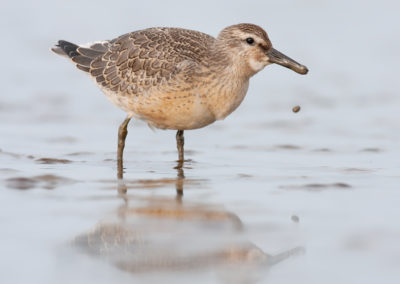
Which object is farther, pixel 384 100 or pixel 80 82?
pixel 80 82

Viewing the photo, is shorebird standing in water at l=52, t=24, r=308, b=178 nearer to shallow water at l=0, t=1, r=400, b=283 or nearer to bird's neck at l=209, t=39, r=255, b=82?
bird's neck at l=209, t=39, r=255, b=82

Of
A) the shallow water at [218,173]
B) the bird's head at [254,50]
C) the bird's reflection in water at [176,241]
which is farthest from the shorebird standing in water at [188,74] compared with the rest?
the bird's reflection in water at [176,241]

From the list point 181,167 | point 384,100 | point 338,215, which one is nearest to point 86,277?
point 338,215

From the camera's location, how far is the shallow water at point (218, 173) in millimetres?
5379

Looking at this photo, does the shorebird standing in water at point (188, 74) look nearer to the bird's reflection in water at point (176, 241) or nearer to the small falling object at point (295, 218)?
the bird's reflection in water at point (176, 241)

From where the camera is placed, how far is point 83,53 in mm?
10117

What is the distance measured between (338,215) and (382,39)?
866cm

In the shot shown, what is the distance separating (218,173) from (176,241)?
2.56 metres

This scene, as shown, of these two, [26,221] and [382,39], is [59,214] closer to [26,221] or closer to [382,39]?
[26,221]

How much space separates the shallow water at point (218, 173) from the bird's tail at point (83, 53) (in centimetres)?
89

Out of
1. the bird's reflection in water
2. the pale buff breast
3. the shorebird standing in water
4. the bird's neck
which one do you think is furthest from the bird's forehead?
the bird's reflection in water

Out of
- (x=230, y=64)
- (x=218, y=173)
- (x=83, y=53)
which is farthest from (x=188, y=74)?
(x=83, y=53)

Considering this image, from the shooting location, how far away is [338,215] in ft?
21.5

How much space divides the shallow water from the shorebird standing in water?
0.57 metres
